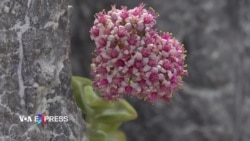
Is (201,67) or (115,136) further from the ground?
(201,67)

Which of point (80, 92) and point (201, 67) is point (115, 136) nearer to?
point (80, 92)

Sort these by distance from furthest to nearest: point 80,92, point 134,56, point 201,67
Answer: point 201,67 < point 80,92 < point 134,56

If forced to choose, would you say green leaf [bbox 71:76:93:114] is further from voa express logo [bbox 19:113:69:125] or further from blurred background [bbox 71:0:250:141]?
blurred background [bbox 71:0:250:141]

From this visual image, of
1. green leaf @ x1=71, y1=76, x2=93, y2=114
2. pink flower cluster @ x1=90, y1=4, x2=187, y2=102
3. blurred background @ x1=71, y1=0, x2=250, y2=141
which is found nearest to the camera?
pink flower cluster @ x1=90, y1=4, x2=187, y2=102

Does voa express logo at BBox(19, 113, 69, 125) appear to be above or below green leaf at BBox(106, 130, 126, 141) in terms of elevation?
above

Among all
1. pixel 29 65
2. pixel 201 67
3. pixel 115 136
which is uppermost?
pixel 201 67

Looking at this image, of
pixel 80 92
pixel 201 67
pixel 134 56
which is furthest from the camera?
pixel 201 67

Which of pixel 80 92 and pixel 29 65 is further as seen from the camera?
pixel 80 92

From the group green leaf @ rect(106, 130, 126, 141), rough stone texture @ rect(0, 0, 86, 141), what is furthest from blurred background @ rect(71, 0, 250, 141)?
rough stone texture @ rect(0, 0, 86, 141)

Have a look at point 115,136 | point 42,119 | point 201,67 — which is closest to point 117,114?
point 115,136
